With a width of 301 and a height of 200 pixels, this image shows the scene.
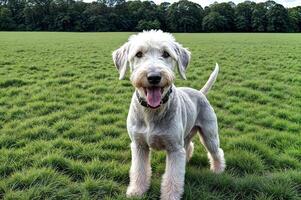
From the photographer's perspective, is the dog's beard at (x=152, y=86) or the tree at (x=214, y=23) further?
the tree at (x=214, y=23)

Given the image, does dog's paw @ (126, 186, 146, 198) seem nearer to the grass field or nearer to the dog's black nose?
the grass field

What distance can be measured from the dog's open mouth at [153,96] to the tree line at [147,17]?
274ft

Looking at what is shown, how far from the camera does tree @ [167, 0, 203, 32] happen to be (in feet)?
293

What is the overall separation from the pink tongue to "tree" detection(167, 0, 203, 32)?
283ft

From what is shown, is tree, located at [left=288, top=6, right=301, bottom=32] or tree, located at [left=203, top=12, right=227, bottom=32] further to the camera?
tree, located at [left=288, top=6, right=301, bottom=32]

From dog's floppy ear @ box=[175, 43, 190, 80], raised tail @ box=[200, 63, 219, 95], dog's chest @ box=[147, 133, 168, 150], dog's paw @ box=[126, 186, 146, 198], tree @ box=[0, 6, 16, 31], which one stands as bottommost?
dog's paw @ box=[126, 186, 146, 198]

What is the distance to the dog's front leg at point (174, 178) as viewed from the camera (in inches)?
172

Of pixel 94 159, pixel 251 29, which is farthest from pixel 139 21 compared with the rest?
pixel 94 159

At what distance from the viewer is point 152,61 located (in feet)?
13.6

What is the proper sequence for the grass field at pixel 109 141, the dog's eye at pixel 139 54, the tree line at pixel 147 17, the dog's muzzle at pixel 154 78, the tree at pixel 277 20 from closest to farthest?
the dog's muzzle at pixel 154 78
the dog's eye at pixel 139 54
the grass field at pixel 109 141
the tree line at pixel 147 17
the tree at pixel 277 20

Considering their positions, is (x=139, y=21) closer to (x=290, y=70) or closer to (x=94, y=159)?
(x=290, y=70)

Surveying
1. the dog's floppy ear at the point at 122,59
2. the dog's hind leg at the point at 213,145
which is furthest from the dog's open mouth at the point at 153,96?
the dog's hind leg at the point at 213,145

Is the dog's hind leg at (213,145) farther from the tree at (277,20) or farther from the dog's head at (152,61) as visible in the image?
the tree at (277,20)

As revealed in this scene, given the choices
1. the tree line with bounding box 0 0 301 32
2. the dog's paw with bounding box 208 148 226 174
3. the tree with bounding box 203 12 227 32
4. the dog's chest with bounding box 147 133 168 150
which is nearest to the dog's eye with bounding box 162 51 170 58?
the dog's chest with bounding box 147 133 168 150
